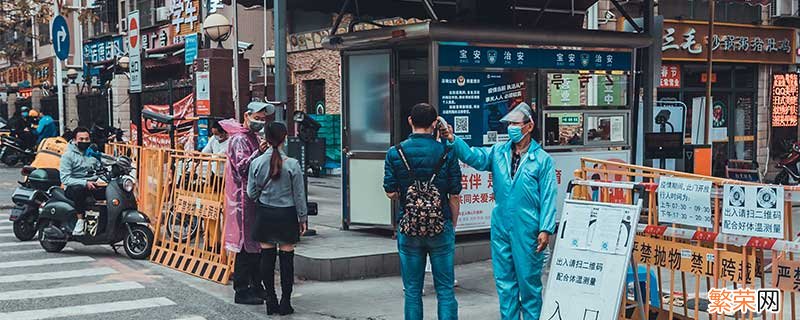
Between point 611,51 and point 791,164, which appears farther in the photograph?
point 791,164

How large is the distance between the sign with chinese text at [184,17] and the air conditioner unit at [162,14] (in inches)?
19.4

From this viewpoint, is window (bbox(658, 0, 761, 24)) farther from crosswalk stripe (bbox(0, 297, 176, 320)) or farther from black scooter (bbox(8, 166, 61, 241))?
crosswalk stripe (bbox(0, 297, 176, 320))

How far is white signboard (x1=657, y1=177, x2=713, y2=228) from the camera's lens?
576 centimetres

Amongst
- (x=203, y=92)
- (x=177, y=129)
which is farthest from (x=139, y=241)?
(x=177, y=129)

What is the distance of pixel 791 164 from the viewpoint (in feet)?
60.9

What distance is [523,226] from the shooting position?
614cm

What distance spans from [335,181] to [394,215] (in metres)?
10.8

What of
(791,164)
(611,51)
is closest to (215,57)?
(611,51)

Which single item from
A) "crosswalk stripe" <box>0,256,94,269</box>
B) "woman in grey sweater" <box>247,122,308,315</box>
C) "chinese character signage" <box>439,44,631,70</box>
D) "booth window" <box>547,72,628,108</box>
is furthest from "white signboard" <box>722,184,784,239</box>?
"crosswalk stripe" <box>0,256,94,269</box>

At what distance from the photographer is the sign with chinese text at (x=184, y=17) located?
26.8 metres

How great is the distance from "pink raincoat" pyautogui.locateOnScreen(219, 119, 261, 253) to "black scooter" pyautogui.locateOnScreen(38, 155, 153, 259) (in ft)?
8.08

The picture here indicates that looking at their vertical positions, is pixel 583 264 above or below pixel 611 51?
below

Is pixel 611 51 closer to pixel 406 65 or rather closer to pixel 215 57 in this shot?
pixel 406 65

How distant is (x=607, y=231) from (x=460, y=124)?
4520mm
